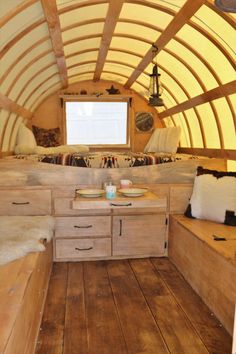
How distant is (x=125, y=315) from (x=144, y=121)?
15.0 feet

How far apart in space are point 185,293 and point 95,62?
12.4ft

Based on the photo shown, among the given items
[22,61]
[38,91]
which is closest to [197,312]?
[22,61]

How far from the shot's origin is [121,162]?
3.35 metres

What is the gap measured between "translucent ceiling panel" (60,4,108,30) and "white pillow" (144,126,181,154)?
2105mm

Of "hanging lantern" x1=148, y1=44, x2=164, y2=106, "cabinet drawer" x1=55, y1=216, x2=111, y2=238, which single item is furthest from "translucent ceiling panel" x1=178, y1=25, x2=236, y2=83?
"cabinet drawer" x1=55, y1=216, x2=111, y2=238

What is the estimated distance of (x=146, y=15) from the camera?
3.18 meters

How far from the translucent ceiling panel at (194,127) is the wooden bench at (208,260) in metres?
1.97

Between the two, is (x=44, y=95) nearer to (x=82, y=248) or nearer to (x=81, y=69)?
(x=81, y=69)

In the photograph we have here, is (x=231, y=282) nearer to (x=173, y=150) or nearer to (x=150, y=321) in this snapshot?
(x=150, y=321)

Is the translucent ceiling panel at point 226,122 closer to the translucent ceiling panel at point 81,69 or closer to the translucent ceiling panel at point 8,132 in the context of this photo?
the translucent ceiling panel at point 81,69

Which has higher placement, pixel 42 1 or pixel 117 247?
pixel 42 1

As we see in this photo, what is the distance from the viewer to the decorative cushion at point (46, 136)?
5852 mm

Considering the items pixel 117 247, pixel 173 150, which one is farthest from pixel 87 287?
pixel 173 150

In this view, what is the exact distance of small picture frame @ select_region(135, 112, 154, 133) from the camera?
6.23m
